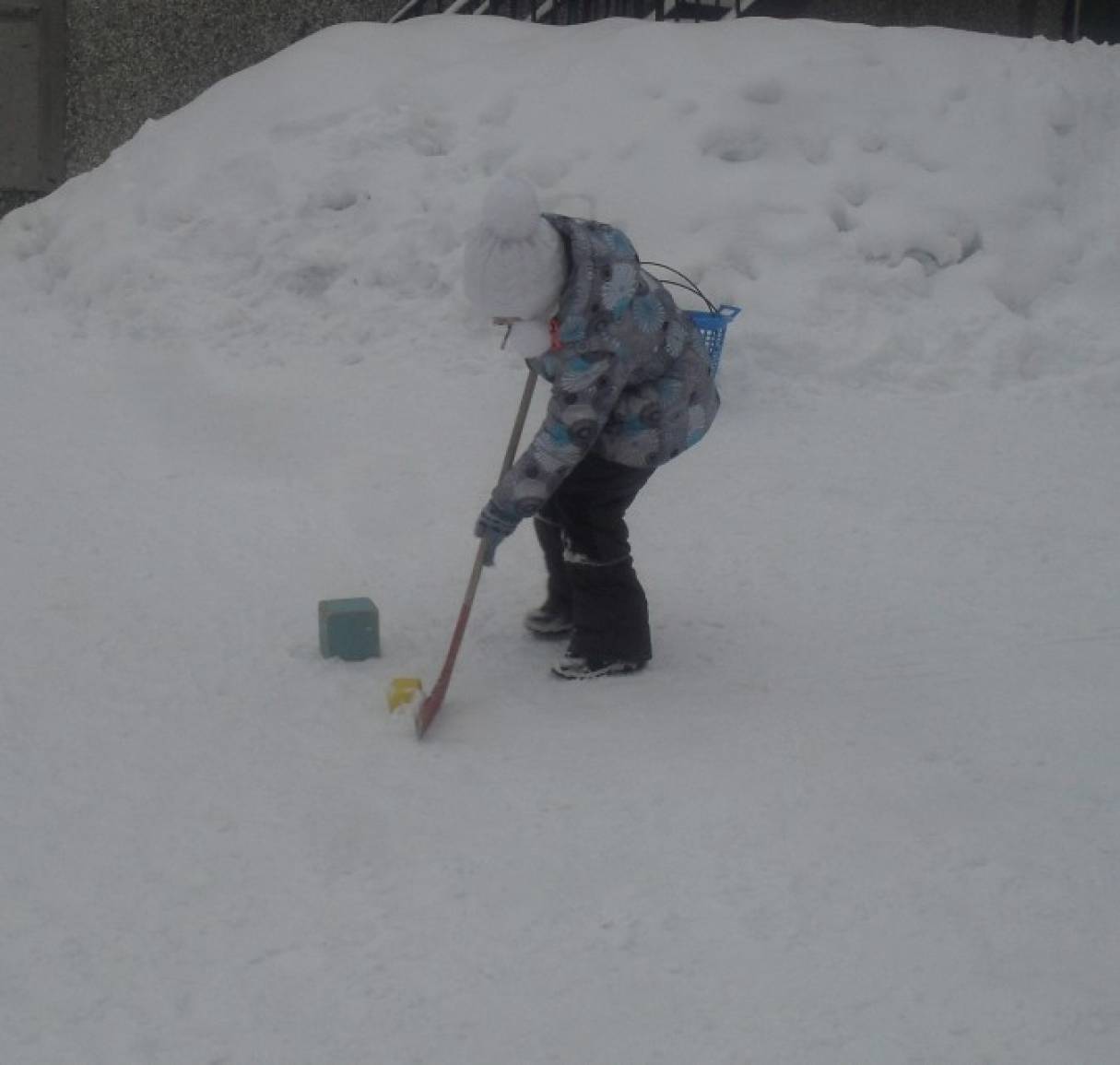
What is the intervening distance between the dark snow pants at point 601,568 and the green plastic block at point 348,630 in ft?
1.71

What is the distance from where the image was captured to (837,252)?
21.4 feet

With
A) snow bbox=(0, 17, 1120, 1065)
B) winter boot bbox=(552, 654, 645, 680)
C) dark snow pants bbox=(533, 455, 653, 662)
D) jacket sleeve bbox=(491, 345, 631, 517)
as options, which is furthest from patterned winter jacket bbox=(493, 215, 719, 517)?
snow bbox=(0, 17, 1120, 1065)

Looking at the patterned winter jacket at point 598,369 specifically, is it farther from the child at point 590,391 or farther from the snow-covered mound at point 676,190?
the snow-covered mound at point 676,190

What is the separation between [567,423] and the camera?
3256mm

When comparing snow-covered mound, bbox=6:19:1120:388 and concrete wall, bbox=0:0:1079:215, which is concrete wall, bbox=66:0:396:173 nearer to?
concrete wall, bbox=0:0:1079:215

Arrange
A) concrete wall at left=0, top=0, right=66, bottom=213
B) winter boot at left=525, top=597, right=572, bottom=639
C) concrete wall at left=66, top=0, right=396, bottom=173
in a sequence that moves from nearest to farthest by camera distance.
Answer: winter boot at left=525, top=597, right=572, bottom=639
concrete wall at left=0, top=0, right=66, bottom=213
concrete wall at left=66, top=0, right=396, bottom=173

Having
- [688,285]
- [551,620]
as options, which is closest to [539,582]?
[551,620]

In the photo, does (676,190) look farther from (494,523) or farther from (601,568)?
(494,523)

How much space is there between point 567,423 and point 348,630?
0.85m

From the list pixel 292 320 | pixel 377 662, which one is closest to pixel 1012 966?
pixel 377 662

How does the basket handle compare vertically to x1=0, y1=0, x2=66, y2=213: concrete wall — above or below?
below

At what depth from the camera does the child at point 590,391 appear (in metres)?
3.19

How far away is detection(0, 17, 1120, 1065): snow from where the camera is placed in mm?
2420

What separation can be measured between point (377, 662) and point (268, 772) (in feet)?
2.07
